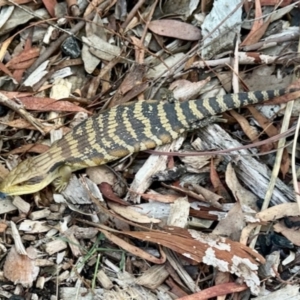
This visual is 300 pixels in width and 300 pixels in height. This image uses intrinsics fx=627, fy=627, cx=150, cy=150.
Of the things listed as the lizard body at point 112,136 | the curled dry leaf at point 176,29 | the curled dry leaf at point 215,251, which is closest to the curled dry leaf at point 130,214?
the curled dry leaf at point 215,251

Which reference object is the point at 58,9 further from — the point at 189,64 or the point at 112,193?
the point at 112,193

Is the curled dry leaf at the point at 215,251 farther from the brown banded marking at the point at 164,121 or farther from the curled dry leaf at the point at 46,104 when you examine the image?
the curled dry leaf at the point at 46,104

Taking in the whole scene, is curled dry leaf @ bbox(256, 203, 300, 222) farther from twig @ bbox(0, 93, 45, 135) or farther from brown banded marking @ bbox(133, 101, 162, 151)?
twig @ bbox(0, 93, 45, 135)

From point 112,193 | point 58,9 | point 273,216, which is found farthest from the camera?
point 58,9

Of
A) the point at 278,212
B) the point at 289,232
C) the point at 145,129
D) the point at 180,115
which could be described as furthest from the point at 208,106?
the point at 289,232

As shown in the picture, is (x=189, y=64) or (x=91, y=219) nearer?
(x=91, y=219)

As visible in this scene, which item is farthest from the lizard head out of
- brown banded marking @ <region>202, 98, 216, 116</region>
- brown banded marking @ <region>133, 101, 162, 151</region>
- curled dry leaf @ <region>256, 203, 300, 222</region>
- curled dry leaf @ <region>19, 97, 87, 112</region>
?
curled dry leaf @ <region>256, 203, 300, 222</region>

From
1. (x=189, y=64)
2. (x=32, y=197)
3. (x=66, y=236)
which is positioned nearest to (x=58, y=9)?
(x=189, y=64)
